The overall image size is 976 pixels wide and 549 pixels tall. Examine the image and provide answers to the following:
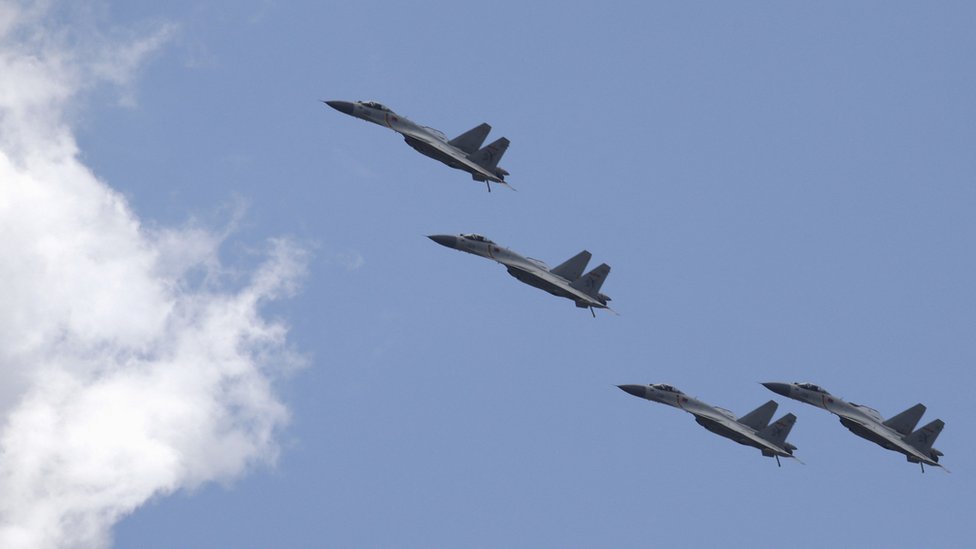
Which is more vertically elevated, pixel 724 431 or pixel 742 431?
pixel 724 431

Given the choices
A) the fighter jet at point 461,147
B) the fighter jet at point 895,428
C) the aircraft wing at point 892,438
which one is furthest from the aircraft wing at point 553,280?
the aircraft wing at point 892,438

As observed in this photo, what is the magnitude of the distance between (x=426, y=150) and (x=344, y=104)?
31.3ft

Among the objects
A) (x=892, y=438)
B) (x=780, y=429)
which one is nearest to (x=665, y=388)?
(x=780, y=429)

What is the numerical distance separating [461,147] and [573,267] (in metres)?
14.8

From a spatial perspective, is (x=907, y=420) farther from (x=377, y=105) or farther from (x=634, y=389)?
(x=377, y=105)

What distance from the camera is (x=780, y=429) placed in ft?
549

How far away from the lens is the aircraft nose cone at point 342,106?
169625 mm

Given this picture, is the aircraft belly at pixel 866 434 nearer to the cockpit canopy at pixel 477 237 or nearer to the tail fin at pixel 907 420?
the tail fin at pixel 907 420

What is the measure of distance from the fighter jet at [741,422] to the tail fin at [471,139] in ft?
Answer: 86.9

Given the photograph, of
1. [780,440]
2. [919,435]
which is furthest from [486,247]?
[919,435]

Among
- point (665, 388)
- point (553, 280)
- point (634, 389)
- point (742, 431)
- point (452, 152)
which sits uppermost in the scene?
point (452, 152)

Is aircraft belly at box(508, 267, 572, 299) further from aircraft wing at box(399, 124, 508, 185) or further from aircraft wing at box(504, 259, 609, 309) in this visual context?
aircraft wing at box(399, 124, 508, 185)

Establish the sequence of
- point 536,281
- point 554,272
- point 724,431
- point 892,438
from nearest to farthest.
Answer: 1. point 724,431
2. point 536,281
3. point 554,272
4. point 892,438

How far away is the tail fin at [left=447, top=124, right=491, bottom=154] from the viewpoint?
16662cm
